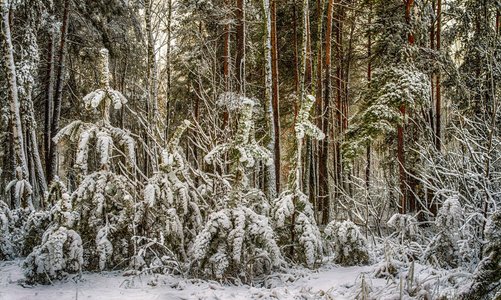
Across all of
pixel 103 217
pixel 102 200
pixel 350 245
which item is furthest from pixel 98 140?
pixel 350 245

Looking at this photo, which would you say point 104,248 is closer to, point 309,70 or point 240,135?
point 240,135

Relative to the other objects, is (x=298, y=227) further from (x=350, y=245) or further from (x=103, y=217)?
(x=103, y=217)

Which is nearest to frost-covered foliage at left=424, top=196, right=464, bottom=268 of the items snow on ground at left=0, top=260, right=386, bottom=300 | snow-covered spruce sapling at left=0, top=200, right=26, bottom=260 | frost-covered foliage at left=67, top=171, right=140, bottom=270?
snow on ground at left=0, top=260, right=386, bottom=300

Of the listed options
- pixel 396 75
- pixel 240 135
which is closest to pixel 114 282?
pixel 240 135

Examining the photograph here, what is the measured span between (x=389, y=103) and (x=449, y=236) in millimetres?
4790

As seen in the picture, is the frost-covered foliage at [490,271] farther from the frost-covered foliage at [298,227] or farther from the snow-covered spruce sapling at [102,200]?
the snow-covered spruce sapling at [102,200]

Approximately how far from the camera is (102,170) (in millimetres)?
4613

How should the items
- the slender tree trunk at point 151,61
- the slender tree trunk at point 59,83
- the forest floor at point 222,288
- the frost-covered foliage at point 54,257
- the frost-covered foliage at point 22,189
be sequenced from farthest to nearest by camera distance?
the slender tree trunk at point 59,83 → the frost-covered foliage at point 22,189 → the slender tree trunk at point 151,61 → the frost-covered foliage at point 54,257 → the forest floor at point 222,288

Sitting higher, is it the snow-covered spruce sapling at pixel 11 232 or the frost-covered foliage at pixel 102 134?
the frost-covered foliage at pixel 102 134

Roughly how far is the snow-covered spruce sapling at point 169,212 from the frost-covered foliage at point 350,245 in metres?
2.41

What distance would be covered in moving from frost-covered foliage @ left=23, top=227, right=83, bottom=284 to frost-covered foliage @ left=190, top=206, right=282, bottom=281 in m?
1.62

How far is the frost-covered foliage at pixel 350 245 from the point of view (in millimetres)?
4938

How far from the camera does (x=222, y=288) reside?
3.97m

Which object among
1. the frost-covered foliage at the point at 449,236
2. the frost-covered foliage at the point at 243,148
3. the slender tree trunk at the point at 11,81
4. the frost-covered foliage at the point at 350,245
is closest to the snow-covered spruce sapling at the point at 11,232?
the slender tree trunk at the point at 11,81
